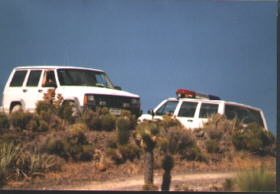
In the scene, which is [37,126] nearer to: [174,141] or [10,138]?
[10,138]

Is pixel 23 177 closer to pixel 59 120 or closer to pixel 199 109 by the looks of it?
pixel 59 120

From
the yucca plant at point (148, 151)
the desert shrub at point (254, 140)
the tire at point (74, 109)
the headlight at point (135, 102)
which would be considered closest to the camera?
the yucca plant at point (148, 151)

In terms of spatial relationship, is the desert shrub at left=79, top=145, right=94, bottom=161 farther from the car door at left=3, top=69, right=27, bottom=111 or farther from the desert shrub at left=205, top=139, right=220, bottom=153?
the desert shrub at left=205, top=139, right=220, bottom=153

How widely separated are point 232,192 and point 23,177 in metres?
5.50

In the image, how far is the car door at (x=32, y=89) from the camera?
17453 mm

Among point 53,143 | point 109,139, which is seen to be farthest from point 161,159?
point 53,143

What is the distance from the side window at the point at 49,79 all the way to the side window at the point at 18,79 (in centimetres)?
71

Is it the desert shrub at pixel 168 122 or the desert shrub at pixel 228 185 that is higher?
the desert shrub at pixel 168 122

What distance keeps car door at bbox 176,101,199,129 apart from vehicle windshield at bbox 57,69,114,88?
242 centimetres

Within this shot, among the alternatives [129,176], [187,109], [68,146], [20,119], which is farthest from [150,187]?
[20,119]

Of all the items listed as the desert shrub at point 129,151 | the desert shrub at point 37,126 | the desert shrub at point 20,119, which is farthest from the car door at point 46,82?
the desert shrub at point 129,151

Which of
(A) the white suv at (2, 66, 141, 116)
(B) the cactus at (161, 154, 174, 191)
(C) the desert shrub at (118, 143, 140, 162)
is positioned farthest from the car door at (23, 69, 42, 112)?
(B) the cactus at (161, 154, 174, 191)

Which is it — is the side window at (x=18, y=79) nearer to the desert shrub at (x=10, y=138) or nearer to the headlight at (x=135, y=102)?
the desert shrub at (x=10, y=138)

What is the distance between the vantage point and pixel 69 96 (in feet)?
55.6
